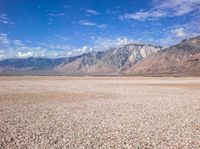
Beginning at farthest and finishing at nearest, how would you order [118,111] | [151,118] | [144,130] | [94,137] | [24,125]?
1. [118,111]
2. [151,118]
3. [24,125]
4. [144,130]
5. [94,137]

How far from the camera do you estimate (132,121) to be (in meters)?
18.0

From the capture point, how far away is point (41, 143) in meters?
12.5

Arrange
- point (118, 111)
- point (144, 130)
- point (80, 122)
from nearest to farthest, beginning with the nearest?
point (144, 130) → point (80, 122) → point (118, 111)

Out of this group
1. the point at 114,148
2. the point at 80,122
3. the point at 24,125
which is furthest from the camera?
the point at 80,122

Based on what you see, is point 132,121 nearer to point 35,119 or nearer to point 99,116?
point 99,116

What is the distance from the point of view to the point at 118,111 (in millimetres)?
22125

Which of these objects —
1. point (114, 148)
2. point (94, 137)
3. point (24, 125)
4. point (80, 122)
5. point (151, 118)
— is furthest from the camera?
point (151, 118)

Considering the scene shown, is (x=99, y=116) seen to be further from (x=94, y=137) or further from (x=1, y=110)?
(x=1, y=110)

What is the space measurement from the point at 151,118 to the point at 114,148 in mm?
7771

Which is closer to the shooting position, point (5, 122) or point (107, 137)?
point (107, 137)

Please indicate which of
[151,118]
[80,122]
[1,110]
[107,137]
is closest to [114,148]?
[107,137]

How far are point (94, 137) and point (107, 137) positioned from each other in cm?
63

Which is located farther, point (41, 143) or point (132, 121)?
point (132, 121)

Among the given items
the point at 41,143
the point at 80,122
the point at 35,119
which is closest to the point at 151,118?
the point at 80,122
